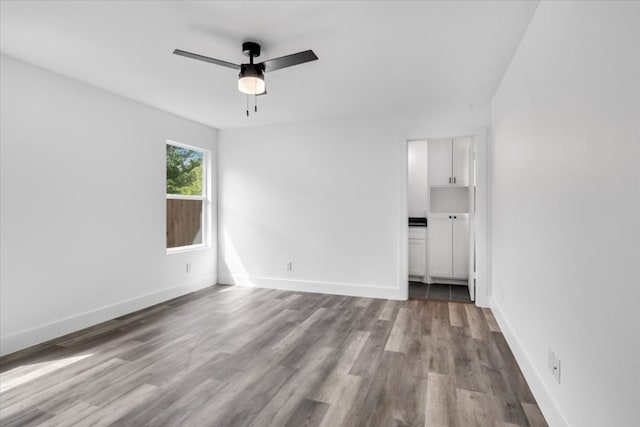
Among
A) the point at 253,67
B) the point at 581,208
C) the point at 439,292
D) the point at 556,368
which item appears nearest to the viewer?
the point at 581,208

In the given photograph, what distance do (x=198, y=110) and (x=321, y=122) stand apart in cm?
164

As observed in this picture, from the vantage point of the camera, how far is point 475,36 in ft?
7.91

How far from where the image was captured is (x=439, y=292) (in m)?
4.85

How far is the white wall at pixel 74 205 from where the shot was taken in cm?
279

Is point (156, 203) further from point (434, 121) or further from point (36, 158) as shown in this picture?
point (434, 121)

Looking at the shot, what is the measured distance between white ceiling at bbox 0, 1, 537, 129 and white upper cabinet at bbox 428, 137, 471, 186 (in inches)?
62.4

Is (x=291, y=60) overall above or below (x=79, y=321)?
above

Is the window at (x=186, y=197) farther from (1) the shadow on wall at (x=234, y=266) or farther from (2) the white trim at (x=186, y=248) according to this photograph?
(1) the shadow on wall at (x=234, y=266)

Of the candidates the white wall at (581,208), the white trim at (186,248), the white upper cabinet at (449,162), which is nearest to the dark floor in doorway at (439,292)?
the white upper cabinet at (449,162)

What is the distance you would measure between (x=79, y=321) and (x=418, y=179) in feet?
16.9

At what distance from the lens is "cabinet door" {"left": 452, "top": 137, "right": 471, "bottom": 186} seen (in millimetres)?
5293

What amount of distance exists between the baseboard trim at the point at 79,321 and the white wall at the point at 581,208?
3903mm

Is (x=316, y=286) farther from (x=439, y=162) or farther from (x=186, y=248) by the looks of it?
(x=439, y=162)

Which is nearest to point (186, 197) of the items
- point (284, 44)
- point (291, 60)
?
point (284, 44)
